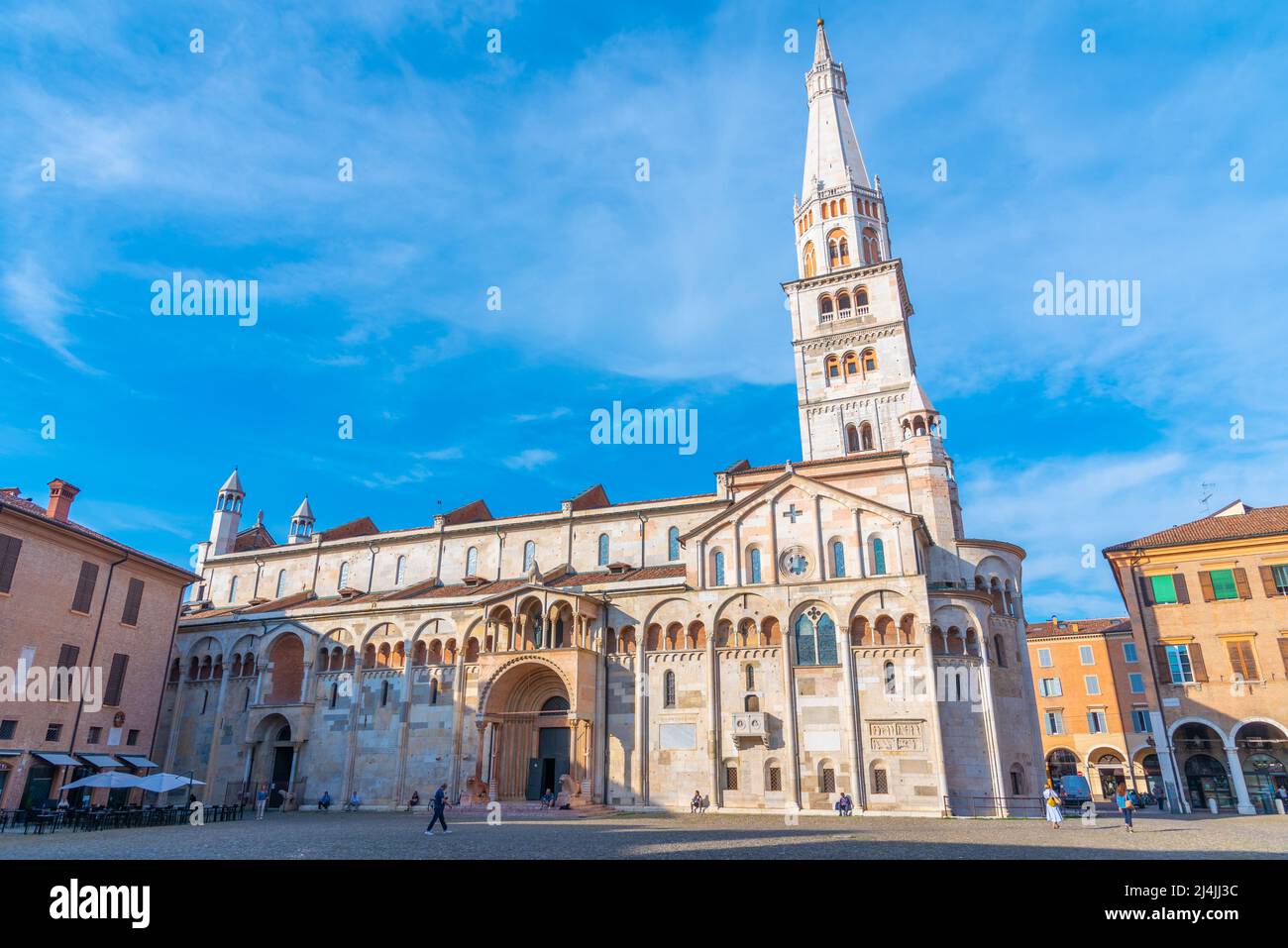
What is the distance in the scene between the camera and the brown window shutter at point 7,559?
30.0 meters

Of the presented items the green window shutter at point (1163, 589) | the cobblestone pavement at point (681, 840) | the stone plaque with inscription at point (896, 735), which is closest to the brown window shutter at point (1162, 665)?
the green window shutter at point (1163, 589)

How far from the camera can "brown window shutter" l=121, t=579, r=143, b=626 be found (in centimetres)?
3594

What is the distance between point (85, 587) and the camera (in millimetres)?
33594

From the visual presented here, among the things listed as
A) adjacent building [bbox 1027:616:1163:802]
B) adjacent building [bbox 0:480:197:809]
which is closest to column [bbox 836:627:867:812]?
adjacent building [bbox 1027:616:1163:802]

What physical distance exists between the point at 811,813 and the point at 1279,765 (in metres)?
21.4

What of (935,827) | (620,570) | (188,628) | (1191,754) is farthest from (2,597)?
(1191,754)

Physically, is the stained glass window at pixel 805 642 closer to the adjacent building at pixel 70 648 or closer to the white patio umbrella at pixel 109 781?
the white patio umbrella at pixel 109 781

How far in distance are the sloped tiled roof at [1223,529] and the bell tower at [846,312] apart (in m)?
12.9

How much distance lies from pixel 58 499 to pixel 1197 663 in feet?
177

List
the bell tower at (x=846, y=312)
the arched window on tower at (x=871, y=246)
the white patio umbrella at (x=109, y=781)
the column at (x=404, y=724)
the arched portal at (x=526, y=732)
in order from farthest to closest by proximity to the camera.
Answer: the arched window on tower at (x=871, y=246) → the bell tower at (x=846, y=312) → the column at (x=404, y=724) → the arched portal at (x=526, y=732) → the white patio umbrella at (x=109, y=781)

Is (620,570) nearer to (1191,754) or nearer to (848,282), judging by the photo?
(848,282)

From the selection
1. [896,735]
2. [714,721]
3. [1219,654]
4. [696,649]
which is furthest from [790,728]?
[1219,654]

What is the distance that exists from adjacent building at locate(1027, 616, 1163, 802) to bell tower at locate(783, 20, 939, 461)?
2286cm

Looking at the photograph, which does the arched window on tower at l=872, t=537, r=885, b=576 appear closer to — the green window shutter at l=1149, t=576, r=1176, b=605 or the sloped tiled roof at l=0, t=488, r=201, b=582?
the green window shutter at l=1149, t=576, r=1176, b=605
